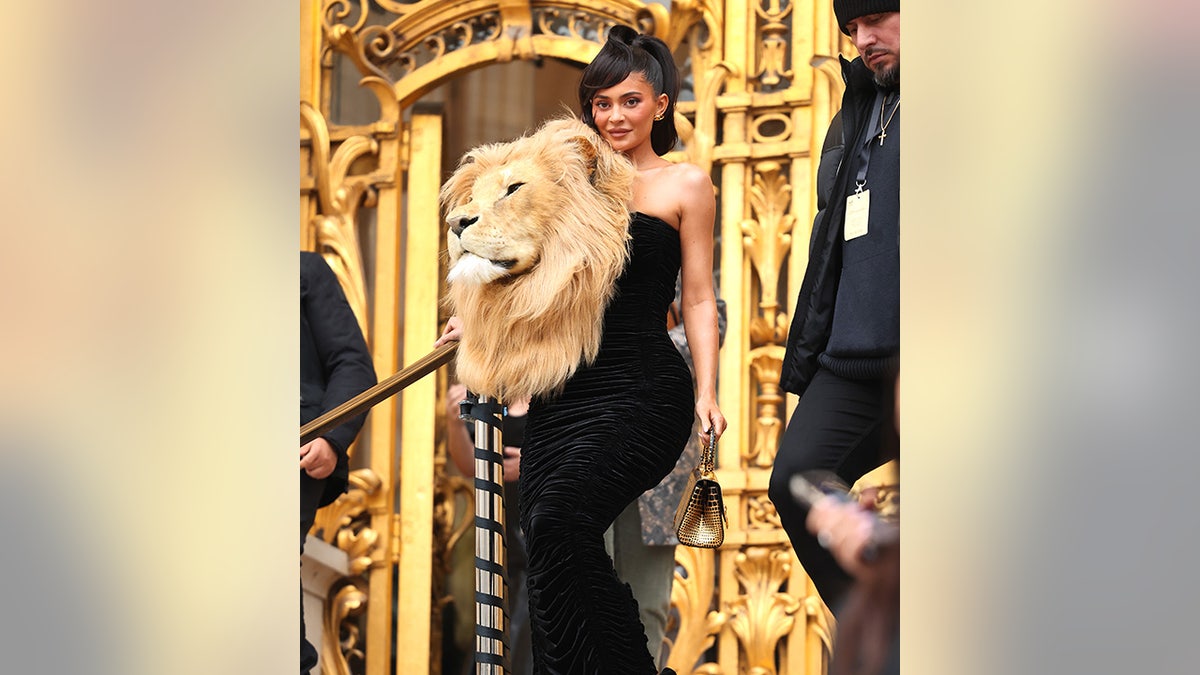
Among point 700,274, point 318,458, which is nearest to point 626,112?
point 700,274

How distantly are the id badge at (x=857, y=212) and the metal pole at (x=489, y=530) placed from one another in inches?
31.3

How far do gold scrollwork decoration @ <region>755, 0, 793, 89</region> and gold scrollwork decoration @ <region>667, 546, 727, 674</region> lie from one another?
1275 mm

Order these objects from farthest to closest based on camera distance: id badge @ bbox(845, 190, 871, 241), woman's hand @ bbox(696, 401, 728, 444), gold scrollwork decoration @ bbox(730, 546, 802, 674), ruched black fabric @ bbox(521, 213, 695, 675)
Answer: gold scrollwork decoration @ bbox(730, 546, 802, 674)
woman's hand @ bbox(696, 401, 728, 444)
id badge @ bbox(845, 190, 871, 241)
ruched black fabric @ bbox(521, 213, 695, 675)

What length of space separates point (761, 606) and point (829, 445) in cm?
107

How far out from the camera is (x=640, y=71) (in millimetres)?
3281

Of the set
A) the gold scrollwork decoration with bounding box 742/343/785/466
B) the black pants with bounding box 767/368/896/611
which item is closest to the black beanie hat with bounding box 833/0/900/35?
the black pants with bounding box 767/368/896/611

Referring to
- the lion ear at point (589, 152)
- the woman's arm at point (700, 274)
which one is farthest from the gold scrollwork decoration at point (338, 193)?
the woman's arm at point (700, 274)

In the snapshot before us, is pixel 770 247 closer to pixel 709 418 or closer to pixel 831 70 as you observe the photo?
pixel 831 70

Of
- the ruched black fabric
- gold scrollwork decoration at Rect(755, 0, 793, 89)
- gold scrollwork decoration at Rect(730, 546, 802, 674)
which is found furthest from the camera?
gold scrollwork decoration at Rect(755, 0, 793, 89)

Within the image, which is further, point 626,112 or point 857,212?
point 626,112

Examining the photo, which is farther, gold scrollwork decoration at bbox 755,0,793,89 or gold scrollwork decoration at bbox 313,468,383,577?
gold scrollwork decoration at bbox 313,468,383,577

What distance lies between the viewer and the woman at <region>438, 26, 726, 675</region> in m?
2.89

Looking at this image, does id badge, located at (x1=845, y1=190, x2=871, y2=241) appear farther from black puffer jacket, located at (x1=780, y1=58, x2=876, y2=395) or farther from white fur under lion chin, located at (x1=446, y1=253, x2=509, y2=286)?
white fur under lion chin, located at (x1=446, y1=253, x2=509, y2=286)
